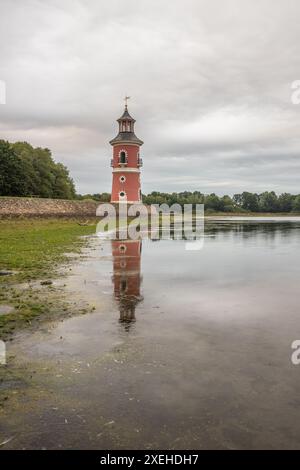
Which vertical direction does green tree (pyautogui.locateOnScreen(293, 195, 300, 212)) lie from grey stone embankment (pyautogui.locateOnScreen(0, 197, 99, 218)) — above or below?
above

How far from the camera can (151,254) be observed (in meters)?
24.3

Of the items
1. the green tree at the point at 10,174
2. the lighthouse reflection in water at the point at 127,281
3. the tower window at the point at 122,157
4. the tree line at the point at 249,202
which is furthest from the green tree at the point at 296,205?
the lighthouse reflection in water at the point at 127,281

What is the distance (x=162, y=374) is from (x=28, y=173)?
61.5 metres

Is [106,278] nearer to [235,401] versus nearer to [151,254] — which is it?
[151,254]

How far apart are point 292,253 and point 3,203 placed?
32.3 meters

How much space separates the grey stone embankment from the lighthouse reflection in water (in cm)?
2336

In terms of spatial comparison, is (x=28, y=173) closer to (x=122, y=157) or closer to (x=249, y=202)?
(x=122, y=157)

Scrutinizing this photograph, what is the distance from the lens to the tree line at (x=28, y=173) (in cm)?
5800

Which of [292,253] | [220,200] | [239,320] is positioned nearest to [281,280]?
[239,320]

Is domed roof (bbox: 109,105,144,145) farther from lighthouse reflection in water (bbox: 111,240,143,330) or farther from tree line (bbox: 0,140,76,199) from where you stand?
lighthouse reflection in water (bbox: 111,240,143,330)

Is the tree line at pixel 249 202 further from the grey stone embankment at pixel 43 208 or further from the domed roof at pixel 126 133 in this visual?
the grey stone embankment at pixel 43 208

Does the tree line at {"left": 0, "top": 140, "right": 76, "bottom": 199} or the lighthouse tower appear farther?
the lighthouse tower

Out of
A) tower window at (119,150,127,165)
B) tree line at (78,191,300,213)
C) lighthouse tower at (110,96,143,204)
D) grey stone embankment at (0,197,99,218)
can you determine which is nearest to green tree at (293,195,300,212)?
tree line at (78,191,300,213)

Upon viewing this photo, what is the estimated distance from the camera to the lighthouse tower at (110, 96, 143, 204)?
237ft
